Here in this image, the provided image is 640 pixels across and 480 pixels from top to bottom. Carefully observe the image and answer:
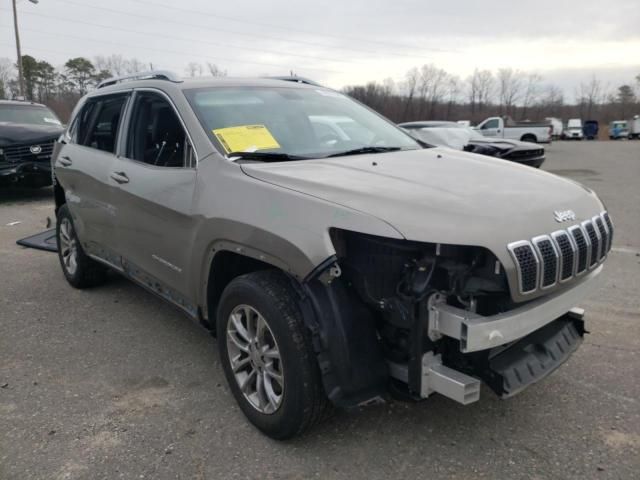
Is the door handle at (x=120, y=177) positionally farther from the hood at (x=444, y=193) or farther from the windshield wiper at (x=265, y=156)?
the hood at (x=444, y=193)

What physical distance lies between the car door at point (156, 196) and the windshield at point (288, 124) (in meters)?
0.24

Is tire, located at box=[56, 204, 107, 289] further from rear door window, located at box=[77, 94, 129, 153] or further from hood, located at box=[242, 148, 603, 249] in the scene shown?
hood, located at box=[242, 148, 603, 249]

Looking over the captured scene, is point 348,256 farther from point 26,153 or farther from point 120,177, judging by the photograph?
point 26,153

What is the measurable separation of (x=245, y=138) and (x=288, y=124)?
17.3 inches

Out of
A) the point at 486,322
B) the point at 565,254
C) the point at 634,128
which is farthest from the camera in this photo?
the point at 634,128

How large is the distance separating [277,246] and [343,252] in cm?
31

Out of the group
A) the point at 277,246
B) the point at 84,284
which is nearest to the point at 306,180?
the point at 277,246

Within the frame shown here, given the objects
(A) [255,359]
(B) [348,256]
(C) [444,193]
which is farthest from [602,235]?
(A) [255,359]

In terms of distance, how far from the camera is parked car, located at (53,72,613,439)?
230cm

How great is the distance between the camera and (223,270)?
10.1ft

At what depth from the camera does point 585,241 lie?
258 centimetres

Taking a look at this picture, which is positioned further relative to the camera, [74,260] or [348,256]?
[74,260]

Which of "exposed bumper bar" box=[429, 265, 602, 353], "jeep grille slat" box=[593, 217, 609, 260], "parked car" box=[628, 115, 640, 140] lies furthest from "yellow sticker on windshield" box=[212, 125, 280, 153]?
"parked car" box=[628, 115, 640, 140]

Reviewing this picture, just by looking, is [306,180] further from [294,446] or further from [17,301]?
[17,301]
